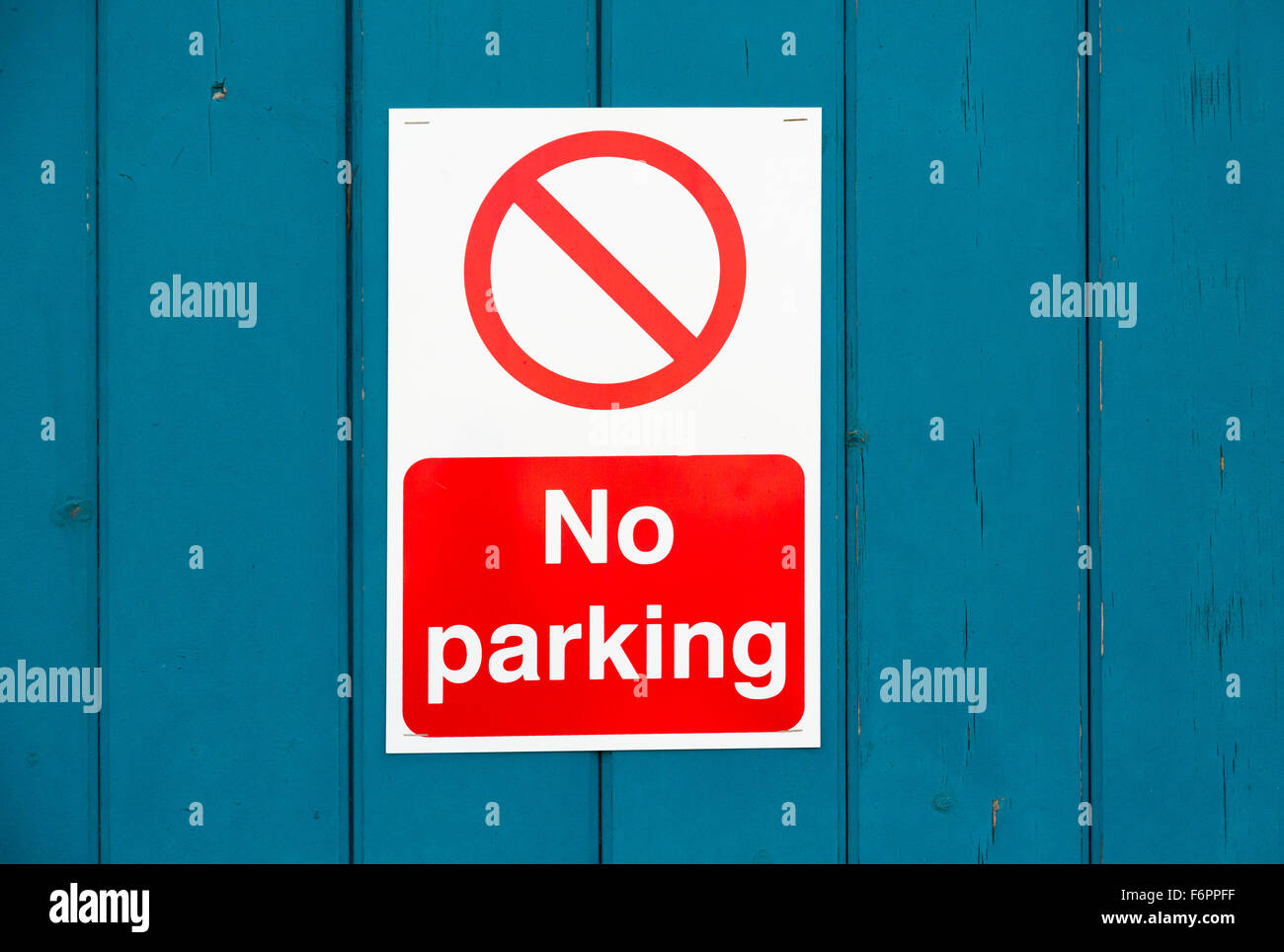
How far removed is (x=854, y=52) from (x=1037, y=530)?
771 mm

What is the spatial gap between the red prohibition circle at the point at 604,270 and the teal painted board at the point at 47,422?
23.2 inches

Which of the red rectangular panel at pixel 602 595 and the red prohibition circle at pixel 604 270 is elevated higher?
the red prohibition circle at pixel 604 270

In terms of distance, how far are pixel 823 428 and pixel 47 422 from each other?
3.80ft

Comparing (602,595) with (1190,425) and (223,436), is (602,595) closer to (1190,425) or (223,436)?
(223,436)

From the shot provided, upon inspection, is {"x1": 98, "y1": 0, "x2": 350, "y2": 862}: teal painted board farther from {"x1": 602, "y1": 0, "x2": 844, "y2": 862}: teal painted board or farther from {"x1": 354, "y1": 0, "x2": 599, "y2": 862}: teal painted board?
{"x1": 602, "y1": 0, "x2": 844, "y2": 862}: teal painted board

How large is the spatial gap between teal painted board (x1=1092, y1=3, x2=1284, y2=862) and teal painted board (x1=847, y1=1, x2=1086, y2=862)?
6 cm

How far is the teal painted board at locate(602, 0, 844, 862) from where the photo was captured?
1.10 m

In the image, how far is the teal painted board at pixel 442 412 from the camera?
1095mm

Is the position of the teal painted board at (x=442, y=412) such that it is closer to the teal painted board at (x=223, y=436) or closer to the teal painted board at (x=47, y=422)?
the teal painted board at (x=223, y=436)

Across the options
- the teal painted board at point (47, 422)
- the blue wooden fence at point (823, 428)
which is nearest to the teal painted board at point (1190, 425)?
the blue wooden fence at point (823, 428)

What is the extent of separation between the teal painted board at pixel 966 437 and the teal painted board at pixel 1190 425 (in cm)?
6
